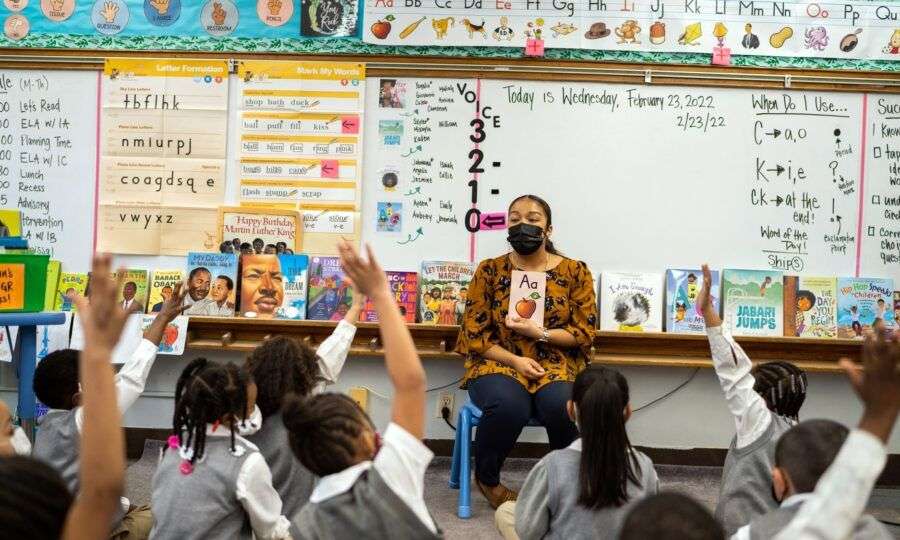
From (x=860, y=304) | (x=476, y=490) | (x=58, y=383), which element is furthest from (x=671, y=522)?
(x=860, y=304)

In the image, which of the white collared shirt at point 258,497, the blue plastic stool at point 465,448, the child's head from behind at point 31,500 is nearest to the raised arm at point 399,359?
the child's head from behind at point 31,500

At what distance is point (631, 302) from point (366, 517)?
278 cm

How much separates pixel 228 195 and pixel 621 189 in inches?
74.1

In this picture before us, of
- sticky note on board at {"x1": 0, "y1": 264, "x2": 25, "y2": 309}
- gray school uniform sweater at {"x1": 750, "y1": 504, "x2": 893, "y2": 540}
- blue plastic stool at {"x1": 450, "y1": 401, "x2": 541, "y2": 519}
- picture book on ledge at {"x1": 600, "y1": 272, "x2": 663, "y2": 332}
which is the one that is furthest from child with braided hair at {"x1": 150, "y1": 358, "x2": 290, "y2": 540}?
picture book on ledge at {"x1": 600, "y1": 272, "x2": 663, "y2": 332}

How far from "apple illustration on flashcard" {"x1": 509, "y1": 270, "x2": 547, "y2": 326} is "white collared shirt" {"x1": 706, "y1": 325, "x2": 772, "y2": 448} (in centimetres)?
137

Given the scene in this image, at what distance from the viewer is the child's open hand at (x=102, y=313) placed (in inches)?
43.0

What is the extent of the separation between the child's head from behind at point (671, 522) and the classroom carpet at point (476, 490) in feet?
6.85

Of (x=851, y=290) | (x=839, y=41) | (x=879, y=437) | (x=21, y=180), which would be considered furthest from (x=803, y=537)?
(x=21, y=180)

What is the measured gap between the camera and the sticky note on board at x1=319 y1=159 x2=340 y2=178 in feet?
13.5

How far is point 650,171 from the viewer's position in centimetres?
409

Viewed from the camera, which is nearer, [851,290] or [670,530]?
[670,530]

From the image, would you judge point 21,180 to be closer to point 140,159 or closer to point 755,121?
point 140,159

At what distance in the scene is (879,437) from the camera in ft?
3.59

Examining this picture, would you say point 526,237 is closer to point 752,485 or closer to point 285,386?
point 285,386
